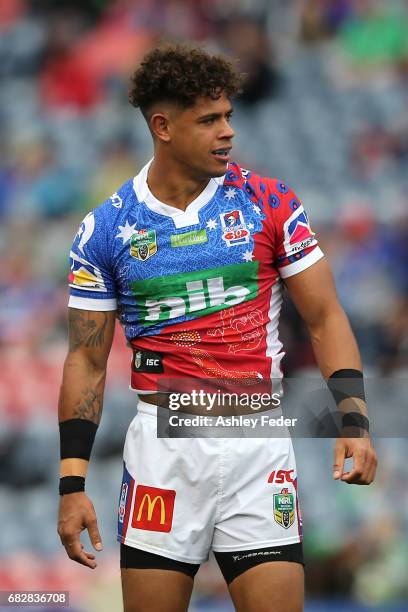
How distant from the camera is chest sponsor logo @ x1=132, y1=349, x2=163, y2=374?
4.12 metres

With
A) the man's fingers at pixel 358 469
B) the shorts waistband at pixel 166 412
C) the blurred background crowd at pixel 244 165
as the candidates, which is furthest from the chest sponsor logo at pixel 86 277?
the blurred background crowd at pixel 244 165

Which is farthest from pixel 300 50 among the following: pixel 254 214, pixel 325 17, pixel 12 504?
pixel 254 214

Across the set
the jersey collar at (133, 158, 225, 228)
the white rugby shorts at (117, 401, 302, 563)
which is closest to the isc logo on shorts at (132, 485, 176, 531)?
the white rugby shorts at (117, 401, 302, 563)

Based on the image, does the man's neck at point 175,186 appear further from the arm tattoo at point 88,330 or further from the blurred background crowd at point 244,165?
the blurred background crowd at point 244,165

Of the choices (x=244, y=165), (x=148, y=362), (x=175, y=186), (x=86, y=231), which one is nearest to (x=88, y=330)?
(x=148, y=362)

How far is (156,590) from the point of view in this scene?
3918 mm

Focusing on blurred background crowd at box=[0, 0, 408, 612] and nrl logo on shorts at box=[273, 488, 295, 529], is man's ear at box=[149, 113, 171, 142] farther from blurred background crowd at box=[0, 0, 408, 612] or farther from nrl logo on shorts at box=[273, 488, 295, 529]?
blurred background crowd at box=[0, 0, 408, 612]

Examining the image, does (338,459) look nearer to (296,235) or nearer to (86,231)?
(296,235)

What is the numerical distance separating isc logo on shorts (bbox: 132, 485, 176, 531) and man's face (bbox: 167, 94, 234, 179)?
43.0 inches

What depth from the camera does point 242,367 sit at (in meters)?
4.08

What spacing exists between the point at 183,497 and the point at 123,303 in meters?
0.72

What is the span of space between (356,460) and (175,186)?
115 centimetres

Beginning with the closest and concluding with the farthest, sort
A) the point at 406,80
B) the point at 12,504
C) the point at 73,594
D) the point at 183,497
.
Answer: the point at 183,497, the point at 73,594, the point at 12,504, the point at 406,80

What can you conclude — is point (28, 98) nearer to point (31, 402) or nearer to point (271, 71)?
point (271, 71)
